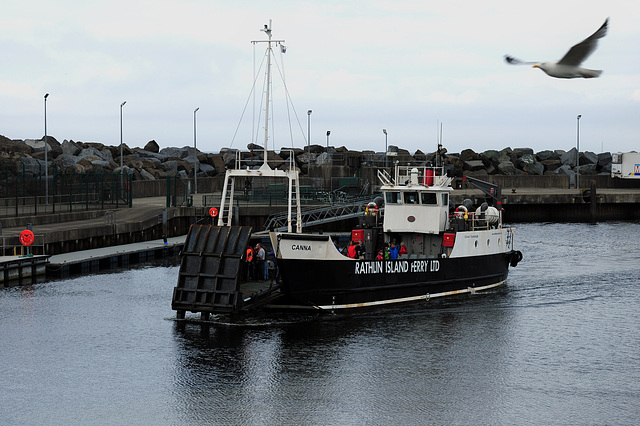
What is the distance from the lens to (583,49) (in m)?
13.1

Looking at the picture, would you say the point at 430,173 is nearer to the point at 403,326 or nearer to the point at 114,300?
the point at 403,326

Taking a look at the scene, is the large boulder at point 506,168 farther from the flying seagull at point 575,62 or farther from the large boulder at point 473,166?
the flying seagull at point 575,62

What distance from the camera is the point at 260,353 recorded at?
24.7 m

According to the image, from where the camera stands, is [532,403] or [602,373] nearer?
[532,403]

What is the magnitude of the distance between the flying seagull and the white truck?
246 feet

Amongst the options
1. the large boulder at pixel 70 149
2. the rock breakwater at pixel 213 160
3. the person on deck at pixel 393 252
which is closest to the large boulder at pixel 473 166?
the rock breakwater at pixel 213 160

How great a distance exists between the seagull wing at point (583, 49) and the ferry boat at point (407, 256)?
1561 cm

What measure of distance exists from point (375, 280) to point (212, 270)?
660 cm

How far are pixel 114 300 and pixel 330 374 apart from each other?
43.5 feet

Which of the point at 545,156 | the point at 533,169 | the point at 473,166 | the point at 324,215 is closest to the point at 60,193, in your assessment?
the point at 324,215

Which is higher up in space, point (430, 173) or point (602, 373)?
point (430, 173)

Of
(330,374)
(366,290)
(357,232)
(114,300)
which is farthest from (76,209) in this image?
(330,374)

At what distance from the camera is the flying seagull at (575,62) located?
12812 millimetres

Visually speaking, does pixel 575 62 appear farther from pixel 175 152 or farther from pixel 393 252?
pixel 175 152
